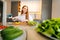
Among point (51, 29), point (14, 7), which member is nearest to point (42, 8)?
point (14, 7)

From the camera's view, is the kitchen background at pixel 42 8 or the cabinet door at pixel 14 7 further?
the cabinet door at pixel 14 7

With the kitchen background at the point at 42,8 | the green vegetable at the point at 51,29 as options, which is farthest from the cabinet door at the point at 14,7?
the green vegetable at the point at 51,29

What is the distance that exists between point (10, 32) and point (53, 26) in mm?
161

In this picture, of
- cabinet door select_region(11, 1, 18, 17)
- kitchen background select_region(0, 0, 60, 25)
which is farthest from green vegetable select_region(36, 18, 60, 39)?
cabinet door select_region(11, 1, 18, 17)

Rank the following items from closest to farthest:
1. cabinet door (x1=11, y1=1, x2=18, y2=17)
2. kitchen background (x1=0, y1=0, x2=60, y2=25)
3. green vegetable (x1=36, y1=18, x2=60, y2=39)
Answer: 1. green vegetable (x1=36, y1=18, x2=60, y2=39)
2. kitchen background (x1=0, y1=0, x2=60, y2=25)
3. cabinet door (x1=11, y1=1, x2=18, y2=17)

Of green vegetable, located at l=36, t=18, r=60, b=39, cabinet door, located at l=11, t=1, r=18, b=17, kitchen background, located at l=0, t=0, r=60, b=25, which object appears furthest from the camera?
cabinet door, located at l=11, t=1, r=18, b=17

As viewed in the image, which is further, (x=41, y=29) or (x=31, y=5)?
(x=31, y=5)

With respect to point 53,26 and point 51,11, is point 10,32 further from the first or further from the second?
point 51,11

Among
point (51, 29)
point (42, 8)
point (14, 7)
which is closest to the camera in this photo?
point (51, 29)

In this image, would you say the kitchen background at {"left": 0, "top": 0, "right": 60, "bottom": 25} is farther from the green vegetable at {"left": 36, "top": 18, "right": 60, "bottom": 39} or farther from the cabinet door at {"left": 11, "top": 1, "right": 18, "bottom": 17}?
the green vegetable at {"left": 36, "top": 18, "right": 60, "bottom": 39}

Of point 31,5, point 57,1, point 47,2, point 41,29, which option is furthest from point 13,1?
point 41,29

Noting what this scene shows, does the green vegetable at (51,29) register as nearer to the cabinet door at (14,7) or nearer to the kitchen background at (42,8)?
the kitchen background at (42,8)

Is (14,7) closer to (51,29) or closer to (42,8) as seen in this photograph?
(42,8)

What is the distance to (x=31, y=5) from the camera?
13.3 ft
